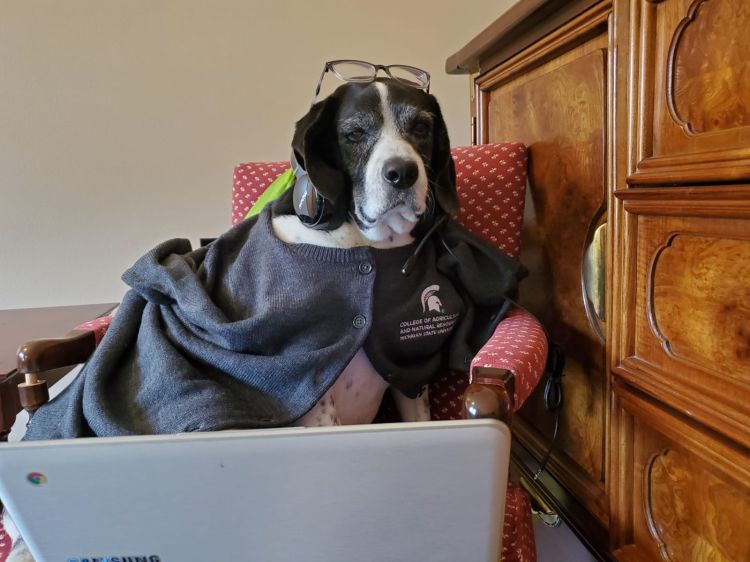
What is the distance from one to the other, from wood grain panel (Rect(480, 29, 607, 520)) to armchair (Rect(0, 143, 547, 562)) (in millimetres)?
68

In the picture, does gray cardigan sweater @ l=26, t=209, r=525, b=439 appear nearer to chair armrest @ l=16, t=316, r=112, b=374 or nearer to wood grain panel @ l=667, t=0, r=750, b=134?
chair armrest @ l=16, t=316, r=112, b=374

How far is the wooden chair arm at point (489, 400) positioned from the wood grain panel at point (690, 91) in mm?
341

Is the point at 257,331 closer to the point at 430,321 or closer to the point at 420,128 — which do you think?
the point at 430,321

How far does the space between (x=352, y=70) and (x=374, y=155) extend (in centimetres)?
25

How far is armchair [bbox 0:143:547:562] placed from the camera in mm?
727

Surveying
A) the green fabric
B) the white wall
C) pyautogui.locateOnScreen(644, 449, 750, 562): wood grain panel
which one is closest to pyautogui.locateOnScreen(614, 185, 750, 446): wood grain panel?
pyautogui.locateOnScreen(644, 449, 750, 562): wood grain panel

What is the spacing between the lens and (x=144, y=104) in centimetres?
197

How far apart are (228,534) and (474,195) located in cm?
82

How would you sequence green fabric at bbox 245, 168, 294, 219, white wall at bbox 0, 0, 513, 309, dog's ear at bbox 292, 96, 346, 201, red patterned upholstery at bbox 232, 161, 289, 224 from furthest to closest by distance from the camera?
white wall at bbox 0, 0, 513, 309 → red patterned upholstery at bbox 232, 161, 289, 224 → green fabric at bbox 245, 168, 294, 219 → dog's ear at bbox 292, 96, 346, 201

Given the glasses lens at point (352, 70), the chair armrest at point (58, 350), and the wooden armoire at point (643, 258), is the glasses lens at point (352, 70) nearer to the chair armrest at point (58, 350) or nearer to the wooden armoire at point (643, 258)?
the wooden armoire at point (643, 258)

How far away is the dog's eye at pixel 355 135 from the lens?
38.4 inches

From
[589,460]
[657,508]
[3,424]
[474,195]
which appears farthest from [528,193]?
[3,424]

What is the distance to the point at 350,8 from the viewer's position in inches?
79.7

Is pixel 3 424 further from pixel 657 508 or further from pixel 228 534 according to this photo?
pixel 657 508
